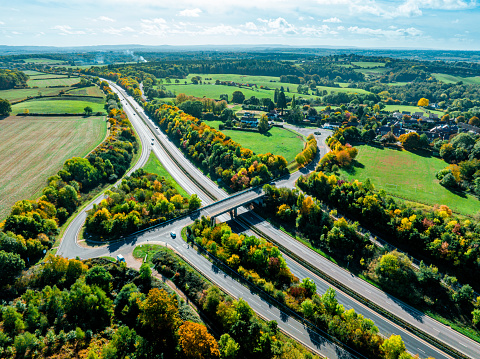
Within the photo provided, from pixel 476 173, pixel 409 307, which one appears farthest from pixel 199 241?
pixel 476 173

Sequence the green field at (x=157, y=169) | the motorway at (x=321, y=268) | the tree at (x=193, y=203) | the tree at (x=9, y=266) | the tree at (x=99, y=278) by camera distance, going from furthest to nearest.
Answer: the green field at (x=157, y=169), the tree at (x=193, y=203), the tree at (x=9, y=266), the tree at (x=99, y=278), the motorway at (x=321, y=268)

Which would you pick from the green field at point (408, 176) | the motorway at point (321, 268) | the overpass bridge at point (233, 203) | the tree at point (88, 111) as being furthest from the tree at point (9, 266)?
the tree at point (88, 111)

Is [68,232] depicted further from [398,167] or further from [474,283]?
[398,167]

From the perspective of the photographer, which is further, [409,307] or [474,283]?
[474,283]

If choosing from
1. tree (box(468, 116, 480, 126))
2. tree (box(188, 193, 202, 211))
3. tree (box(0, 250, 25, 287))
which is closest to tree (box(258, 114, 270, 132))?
tree (box(188, 193, 202, 211))

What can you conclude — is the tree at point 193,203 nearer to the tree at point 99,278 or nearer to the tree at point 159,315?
the tree at point 99,278

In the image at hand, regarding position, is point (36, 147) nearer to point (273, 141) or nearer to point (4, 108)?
point (4, 108)
